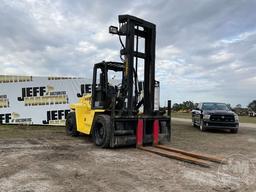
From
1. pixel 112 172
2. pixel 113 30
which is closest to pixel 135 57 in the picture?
pixel 113 30

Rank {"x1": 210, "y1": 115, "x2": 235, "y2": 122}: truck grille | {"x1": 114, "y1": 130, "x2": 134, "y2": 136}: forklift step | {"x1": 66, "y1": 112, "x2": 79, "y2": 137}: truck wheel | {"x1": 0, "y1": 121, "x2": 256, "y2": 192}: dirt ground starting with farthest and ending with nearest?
{"x1": 210, "y1": 115, "x2": 235, "y2": 122}: truck grille < {"x1": 66, "y1": 112, "x2": 79, "y2": 137}: truck wheel < {"x1": 114, "y1": 130, "x2": 134, "y2": 136}: forklift step < {"x1": 0, "y1": 121, "x2": 256, "y2": 192}: dirt ground

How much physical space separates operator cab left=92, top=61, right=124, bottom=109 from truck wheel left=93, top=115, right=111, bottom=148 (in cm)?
63

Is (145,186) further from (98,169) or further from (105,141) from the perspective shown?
(105,141)

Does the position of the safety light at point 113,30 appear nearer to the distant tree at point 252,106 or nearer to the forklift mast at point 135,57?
the forklift mast at point 135,57

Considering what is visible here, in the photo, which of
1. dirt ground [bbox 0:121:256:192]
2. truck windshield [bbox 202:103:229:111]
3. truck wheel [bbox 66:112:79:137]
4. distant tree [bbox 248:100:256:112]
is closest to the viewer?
dirt ground [bbox 0:121:256:192]

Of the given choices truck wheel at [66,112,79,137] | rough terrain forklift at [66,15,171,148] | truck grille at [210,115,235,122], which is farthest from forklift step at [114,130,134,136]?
truck grille at [210,115,235,122]

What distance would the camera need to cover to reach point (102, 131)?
10.3 metres

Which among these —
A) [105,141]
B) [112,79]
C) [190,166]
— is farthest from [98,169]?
[112,79]

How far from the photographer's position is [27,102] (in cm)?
1919

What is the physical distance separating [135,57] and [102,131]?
2.59 m

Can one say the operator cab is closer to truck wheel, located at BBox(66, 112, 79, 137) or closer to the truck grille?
truck wheel, located at BBox(66, 112, 79, 137)

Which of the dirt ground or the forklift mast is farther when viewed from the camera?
the forklift mast

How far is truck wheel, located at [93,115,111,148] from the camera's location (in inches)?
386

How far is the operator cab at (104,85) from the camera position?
11.0 metres
